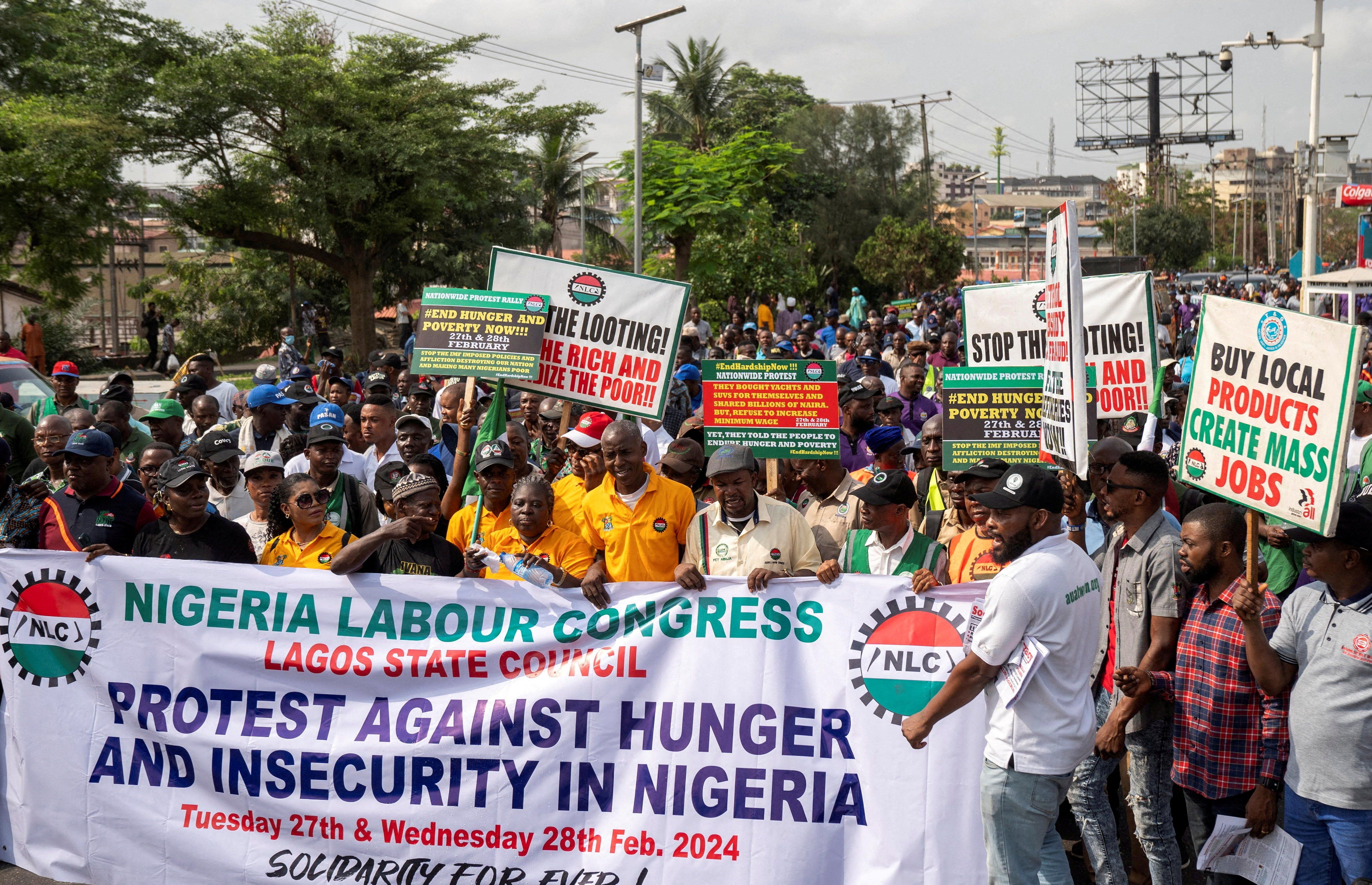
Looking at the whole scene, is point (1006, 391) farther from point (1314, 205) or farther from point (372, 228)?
point (372, 228)

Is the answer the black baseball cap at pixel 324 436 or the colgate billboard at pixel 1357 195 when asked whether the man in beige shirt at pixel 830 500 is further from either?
the colgate billboard at pixel 1357 195

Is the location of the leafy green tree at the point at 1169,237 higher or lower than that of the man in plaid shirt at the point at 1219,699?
higher

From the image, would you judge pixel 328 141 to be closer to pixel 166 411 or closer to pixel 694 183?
pixel 694 183

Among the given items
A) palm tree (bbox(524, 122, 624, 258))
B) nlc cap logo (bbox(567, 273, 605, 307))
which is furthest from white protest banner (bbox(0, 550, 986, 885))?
palm tree (bbox(524, 122, 624, 258))

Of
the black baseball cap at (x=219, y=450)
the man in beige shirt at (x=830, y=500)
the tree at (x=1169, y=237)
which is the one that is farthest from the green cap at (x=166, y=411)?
the tree at (x=1169, y=237)

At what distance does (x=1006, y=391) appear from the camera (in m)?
7.13

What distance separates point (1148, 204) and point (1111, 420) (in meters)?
85.1

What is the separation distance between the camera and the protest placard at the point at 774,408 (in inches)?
285

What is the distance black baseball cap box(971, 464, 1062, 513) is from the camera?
430cm

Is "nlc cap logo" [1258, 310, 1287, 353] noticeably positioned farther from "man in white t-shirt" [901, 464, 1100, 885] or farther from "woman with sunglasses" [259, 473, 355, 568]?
"woman with sunglasses" [259, 473, 355, 568]

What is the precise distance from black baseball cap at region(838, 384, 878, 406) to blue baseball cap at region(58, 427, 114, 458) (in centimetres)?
491

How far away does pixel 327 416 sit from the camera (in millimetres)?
8398

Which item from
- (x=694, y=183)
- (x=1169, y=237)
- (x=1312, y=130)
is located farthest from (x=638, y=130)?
(x=1169, y=237)

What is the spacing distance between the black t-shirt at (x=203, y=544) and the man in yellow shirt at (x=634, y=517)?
64.8 inches
